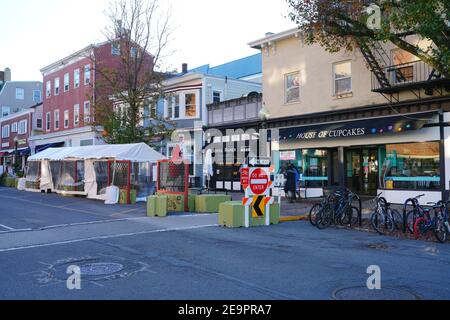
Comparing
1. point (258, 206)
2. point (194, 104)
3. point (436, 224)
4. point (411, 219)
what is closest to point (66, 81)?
point (194, 104)

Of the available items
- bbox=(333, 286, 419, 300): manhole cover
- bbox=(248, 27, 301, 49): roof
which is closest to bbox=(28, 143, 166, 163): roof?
bbox=(248, 27, 301, 49): roof

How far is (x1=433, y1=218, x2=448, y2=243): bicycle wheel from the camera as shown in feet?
35.8

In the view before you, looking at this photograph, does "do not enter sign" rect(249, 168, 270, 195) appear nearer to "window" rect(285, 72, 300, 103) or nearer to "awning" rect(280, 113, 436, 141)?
"awning" rect(280, 113, 436, 141)

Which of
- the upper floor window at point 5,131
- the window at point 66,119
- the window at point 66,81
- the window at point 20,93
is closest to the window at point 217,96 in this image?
the window at point 66,81

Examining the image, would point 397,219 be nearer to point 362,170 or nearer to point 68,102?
point 362,170

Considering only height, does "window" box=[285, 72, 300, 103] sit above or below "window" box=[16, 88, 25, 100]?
below

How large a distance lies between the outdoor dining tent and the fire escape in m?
10.5

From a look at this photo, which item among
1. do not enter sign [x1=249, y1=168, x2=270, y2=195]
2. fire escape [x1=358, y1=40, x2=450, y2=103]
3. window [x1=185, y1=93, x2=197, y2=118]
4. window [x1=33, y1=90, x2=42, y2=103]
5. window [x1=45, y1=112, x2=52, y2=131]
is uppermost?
window [x1=33, y1=90, x2=42, y2=103]

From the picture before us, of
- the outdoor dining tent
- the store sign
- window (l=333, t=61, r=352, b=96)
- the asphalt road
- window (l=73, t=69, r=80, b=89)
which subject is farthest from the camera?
window (l=73, t=69, r=80, b=89)

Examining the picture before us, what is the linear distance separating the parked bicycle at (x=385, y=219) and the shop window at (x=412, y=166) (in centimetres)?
579

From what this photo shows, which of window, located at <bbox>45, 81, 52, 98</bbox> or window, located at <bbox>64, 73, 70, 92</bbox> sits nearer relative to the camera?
window, located at <bbox>64, 73, 70, 92</bbox>

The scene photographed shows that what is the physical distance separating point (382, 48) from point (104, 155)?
43.9ft
